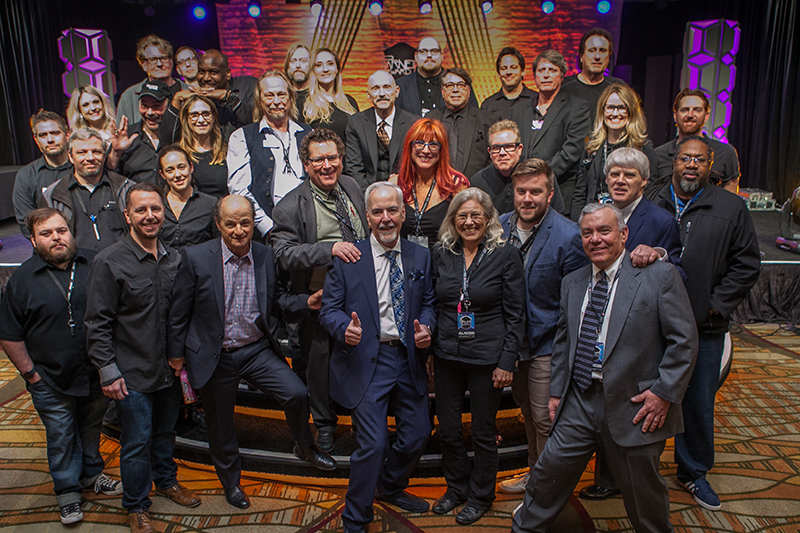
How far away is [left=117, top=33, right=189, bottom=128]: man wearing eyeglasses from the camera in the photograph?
4.56m

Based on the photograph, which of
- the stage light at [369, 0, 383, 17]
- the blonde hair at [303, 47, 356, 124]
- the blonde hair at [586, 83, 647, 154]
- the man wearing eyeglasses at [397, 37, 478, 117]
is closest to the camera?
the blonde hair at [586, 83, 647, 154]

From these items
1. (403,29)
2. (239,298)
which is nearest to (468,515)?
(239,298)

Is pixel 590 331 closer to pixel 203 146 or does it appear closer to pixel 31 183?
pixel 203 146

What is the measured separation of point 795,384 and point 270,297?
4437 mm

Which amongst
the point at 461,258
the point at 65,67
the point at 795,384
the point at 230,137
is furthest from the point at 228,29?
the point at 795,384

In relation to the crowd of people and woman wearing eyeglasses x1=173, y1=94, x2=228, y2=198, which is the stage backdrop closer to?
woman wearing eyeglasses x1=173, y1=94, x2=228, y2=198

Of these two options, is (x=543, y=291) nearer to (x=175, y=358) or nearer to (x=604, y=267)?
(x=604, y=267)

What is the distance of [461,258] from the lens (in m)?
2.80

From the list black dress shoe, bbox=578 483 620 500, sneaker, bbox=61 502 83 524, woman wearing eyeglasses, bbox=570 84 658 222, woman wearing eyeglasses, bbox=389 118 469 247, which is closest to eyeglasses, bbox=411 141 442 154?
woman wearing eyeglasses, bbox=389 118 469 247

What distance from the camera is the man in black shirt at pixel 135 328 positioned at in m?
2.72

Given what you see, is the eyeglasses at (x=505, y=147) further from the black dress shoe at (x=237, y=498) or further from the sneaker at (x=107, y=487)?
the sneaker at (x=107, y=487)

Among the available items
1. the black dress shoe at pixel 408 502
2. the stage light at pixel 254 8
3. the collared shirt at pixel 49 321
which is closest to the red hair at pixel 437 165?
the black dress shoe at pixel 408 502

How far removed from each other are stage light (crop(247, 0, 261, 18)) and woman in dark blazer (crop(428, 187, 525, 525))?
7284 millimetres

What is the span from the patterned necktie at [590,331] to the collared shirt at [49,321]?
2627 millimetres
